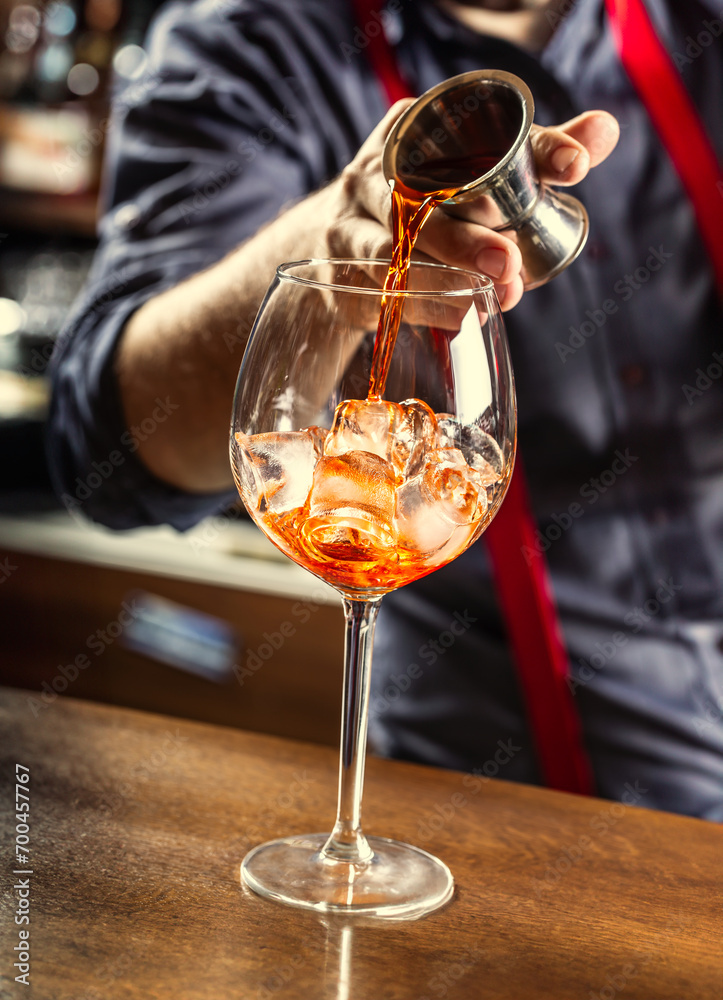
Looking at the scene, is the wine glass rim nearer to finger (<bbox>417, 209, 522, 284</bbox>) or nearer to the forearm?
finger (<bbox>417, 209, 522, 284</bbox>)

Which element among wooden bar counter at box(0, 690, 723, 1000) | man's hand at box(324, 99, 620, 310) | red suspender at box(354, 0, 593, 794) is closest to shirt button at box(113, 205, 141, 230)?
red suspender at box(354, 0, 593, 794)

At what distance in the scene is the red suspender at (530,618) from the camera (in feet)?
3.65

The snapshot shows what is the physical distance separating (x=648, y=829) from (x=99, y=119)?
2.47m

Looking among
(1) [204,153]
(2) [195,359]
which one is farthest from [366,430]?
(1) [204,153]

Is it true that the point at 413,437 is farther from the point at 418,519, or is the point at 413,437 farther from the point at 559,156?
the point at 559,156

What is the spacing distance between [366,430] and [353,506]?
0.05 m

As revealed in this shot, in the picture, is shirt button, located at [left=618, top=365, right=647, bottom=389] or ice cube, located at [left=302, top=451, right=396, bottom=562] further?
shirt button, located at [left=618, top=365, right=647, bottom=389]

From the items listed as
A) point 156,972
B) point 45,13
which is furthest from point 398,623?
point 45,13

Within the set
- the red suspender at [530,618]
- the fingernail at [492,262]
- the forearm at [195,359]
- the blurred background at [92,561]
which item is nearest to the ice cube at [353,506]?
the fingernail at [492,262]

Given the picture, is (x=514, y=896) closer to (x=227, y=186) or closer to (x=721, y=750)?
(x=721, y=750)

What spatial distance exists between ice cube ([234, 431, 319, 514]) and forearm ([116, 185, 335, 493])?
37cm

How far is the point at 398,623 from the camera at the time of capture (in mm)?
1277

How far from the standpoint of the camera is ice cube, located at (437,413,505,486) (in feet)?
1.92

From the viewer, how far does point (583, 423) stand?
117cm
